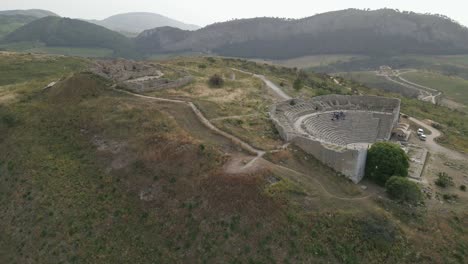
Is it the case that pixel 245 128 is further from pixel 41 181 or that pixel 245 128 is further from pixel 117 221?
pixel 41 181

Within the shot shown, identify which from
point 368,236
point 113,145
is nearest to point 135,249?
point 113,145

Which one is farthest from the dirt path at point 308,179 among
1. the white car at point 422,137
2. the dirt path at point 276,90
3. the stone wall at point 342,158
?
the dirt path at point 276,90

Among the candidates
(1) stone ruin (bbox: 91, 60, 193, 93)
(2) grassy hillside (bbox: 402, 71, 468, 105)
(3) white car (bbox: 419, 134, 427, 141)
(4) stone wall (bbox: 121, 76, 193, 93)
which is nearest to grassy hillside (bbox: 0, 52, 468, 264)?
(4) stone wall (bbox: 121, 76, 193, 93)

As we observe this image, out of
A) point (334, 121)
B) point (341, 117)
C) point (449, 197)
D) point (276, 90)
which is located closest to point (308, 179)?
point (449, 197)

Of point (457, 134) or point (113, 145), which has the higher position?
point (113, 145)

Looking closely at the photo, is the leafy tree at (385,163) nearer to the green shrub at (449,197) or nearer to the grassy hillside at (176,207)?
the green shrub at (449,197)

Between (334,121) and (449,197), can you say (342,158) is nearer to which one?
(449,197)

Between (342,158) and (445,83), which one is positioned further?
(445,83)
